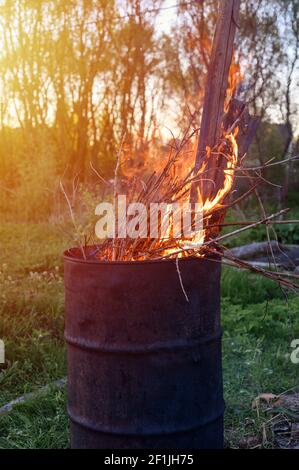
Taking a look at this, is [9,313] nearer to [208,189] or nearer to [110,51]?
[208,189]

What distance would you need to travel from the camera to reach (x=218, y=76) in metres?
2.88

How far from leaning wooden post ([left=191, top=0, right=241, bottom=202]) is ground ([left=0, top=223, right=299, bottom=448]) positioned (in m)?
0.88

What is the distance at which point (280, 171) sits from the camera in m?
15.7

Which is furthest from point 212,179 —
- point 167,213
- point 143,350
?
point 143,350

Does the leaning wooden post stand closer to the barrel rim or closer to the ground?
the barrel rim

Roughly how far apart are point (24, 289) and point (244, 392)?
8.08 feet

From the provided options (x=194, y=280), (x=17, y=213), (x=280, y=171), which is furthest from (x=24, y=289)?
(x=280, y=171)

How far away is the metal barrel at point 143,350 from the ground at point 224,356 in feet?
1.13

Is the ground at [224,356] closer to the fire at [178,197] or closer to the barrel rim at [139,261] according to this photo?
the barrel rim at [139,261]

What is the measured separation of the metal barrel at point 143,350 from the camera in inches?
84.2

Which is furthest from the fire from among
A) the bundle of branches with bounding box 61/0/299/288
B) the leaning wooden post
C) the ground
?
the ground

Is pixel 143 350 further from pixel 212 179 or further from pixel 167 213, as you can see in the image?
pixel 212 179

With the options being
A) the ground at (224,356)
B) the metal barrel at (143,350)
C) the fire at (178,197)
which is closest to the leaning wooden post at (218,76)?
the fire at (178,197)

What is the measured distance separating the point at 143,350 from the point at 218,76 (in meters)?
1.49
